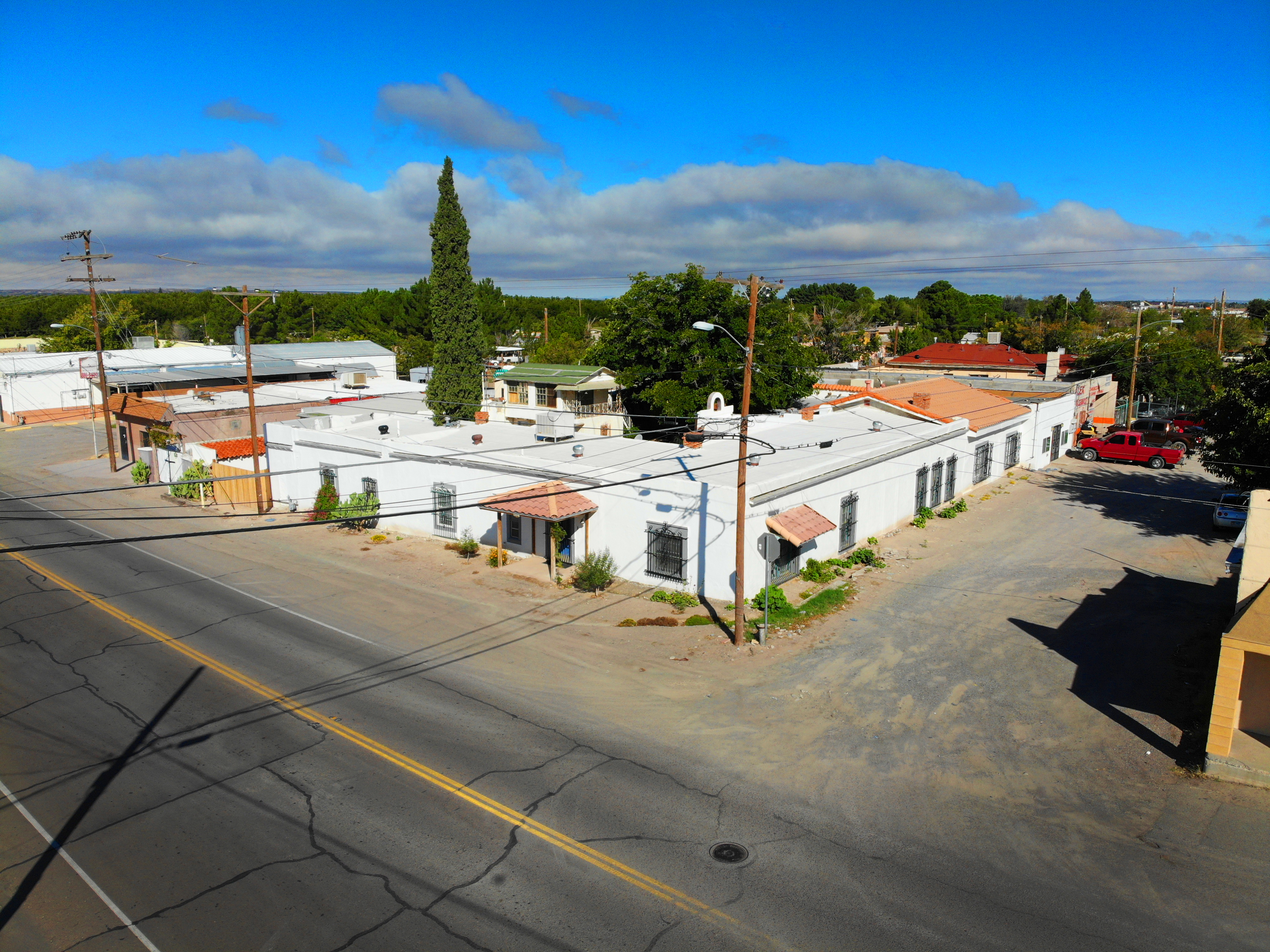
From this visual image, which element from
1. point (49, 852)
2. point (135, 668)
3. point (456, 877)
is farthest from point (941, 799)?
point (135, 668)

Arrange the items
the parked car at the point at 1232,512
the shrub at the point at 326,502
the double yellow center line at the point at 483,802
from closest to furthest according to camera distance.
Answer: the double yellow center line at the point at 483,802 < the parked car at the point at 1232,512 < the shrub at the point at 326,502

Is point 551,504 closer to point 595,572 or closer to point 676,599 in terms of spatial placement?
point 595,572

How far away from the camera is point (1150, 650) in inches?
672

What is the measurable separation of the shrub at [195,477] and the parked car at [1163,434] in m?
45.0

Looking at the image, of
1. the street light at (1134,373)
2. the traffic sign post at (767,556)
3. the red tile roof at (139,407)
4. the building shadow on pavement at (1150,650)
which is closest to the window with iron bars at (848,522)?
the traffic sign post at (767,556)

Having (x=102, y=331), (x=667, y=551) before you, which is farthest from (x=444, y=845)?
(x=102, y=331)

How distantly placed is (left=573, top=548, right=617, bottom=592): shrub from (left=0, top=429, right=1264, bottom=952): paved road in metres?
6.28

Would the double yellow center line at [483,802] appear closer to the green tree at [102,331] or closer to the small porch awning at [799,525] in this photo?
the small porch awning at [799,525]

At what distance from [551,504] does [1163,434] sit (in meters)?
35.9

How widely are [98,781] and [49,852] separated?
69.1 inches

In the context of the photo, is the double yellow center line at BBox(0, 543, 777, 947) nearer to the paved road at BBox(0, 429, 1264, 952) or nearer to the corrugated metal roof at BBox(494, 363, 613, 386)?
the paved road at BBox(0, 429, 1264, 952)

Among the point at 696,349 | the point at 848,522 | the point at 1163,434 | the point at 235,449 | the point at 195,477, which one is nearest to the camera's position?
the point at 848,522

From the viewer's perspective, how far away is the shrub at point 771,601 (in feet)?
63.7

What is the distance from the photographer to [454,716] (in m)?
14.1
